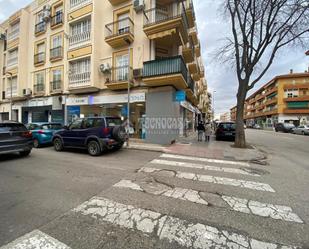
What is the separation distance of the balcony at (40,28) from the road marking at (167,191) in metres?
20.3

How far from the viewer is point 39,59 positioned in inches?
677

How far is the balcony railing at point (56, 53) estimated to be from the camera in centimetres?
1533

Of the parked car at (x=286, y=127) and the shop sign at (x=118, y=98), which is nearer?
the shop sign at (x=118, y=98)

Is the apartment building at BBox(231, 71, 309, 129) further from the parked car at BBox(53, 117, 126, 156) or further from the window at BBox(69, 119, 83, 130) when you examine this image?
the window at BBox(69, 119, 83, 130)

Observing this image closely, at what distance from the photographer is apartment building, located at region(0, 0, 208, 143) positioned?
11484mm

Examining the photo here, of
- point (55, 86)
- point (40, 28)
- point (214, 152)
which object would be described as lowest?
point (214, 152)

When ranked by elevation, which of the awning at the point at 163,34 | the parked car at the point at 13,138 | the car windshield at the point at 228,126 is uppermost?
the awning at the point at 163,34

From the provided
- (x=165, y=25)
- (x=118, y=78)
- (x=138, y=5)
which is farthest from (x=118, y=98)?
(x=138, y=5)

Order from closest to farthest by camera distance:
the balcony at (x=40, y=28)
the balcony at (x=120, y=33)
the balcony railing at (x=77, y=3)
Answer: the balcony at (x=120, y=33), the balcony railing at (x=77, y=3), the balcony at (x=40, y=28)

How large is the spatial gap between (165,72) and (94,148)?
6.67m

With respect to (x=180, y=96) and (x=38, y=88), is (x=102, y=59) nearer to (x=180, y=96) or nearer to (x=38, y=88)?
(x=180, y=96)

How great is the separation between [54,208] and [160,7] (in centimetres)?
1518

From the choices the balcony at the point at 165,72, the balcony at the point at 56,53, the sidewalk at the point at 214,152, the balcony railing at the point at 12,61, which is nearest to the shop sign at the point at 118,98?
the balcony at the point at 165,72

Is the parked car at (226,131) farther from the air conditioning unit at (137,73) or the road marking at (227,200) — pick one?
the road marking at (227,200)
